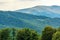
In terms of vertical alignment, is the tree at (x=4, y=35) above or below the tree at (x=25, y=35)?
below

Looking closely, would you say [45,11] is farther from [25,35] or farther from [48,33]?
[48,33]

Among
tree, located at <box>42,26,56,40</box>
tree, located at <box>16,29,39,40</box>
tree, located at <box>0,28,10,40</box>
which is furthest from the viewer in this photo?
tree, located at <box>0,28,10,40</box>

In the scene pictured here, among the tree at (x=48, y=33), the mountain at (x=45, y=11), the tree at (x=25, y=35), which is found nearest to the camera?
the tree at (x=48, y=33)

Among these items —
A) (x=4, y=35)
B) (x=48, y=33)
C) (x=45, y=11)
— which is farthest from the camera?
(x=45, y=11)

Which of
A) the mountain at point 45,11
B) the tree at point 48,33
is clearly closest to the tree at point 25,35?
the tree at point 48,33

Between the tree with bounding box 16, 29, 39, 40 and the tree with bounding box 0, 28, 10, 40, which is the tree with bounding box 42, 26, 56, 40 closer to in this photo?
the tree with bounding box 16, 29, 39, 40

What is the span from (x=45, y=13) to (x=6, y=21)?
15686 millimetres

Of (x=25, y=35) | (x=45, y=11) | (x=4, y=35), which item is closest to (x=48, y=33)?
(x=25, y=35)

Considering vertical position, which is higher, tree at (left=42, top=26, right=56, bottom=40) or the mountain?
tree at (left=42, top=26, right=56, bottom=40)

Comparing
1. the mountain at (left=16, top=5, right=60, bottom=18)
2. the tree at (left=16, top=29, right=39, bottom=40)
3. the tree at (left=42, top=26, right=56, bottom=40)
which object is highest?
the tree at (left=42, top=26, right=56, bottom=40)

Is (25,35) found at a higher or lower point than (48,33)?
lower

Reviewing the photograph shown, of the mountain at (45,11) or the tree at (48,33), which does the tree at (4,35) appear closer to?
the tree at (48,33)

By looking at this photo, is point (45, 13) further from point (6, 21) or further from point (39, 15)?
point (6, 21)

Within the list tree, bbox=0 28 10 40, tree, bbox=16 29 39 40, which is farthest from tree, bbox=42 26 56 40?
tree, bbox=0 28 10 40
